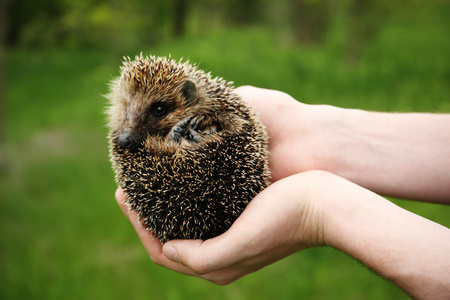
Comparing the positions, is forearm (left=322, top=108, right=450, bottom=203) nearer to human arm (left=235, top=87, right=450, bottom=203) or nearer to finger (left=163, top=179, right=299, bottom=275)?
human arm (left=235, top=87, right=450, bottom=203)

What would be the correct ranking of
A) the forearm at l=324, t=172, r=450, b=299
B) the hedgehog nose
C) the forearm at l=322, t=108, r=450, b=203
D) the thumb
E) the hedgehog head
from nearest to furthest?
1. the forearm at l=324, t=172, r=450, b=299
2. the thumb
3. the hedgehog nose
4. the forearm at l=322, t=108, r=450, b=203
5. the hedgehog head

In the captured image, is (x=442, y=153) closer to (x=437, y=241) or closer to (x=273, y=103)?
(x=437, y=241)

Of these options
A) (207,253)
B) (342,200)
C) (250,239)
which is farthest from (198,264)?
(342,200)

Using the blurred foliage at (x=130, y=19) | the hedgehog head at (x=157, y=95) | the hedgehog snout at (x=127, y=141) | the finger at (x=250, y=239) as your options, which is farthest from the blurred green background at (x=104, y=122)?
the finger at (x=250, y=239)

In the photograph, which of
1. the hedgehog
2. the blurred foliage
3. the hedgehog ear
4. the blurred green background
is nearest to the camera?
the hedgehog

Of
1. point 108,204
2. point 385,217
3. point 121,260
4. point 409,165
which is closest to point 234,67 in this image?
point 108,204

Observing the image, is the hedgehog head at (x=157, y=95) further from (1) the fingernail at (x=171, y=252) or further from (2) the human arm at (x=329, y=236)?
(2) the human arm at (x=329, y=236)

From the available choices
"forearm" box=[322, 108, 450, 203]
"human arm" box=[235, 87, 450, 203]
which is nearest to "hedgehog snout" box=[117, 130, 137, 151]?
"human arm" box=[235, 87, 450, 203]
